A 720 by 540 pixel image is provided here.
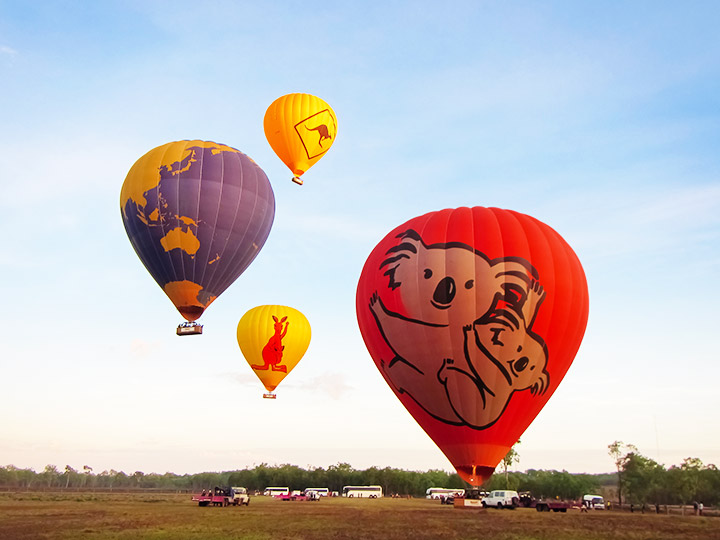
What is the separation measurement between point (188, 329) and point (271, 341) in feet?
51.5

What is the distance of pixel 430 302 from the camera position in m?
21.3

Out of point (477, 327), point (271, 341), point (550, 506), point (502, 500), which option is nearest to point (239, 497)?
Result: point (271, 341)

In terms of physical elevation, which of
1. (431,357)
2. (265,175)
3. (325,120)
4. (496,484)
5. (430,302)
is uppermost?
(325,120)

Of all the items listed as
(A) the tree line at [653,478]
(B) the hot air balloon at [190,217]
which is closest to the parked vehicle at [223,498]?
(B) the hot air balloon at [190,217]

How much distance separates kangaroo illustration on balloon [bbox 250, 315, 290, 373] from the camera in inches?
1772

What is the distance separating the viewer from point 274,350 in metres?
45.0

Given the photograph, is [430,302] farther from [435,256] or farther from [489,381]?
[489,381]

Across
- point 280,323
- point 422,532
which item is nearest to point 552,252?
point 422,532

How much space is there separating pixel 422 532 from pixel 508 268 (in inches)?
428

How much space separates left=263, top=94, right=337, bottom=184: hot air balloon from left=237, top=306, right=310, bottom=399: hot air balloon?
1235cm

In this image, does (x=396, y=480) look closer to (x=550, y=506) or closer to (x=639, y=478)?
(x=639, y=478)

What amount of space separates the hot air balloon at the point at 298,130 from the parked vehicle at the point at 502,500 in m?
28.2

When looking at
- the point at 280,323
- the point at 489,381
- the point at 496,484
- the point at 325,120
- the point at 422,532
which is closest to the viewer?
the point at 489,381

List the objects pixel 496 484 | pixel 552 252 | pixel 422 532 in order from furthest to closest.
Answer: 1. pixel 496 484
2. pixel 422 532
3. pixel 552 252
